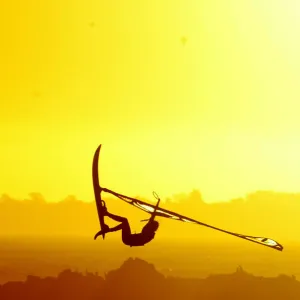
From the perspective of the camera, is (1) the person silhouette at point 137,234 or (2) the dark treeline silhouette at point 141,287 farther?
(2) the dark treeline silhouette at point 141,287

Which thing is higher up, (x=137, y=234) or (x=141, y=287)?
(x=141, y=287)

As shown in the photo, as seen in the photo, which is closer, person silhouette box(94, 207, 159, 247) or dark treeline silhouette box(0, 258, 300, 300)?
person silhouette box(94, 207, 159, 247)

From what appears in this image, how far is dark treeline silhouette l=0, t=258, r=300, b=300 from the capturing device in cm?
1780

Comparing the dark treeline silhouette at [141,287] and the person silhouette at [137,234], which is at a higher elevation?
the dark treeline silhouette at [141,287]

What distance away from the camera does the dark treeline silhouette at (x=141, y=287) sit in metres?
17.8

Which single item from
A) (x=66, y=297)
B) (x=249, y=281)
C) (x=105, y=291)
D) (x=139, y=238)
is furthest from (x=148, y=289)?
(x=139, y=238)

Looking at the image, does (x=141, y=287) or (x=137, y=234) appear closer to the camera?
(x=137, y=234)

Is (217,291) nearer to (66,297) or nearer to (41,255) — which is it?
(66,297)

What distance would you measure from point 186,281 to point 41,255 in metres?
23.7

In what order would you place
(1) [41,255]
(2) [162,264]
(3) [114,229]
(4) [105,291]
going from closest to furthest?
(3) [114,229], (4) [105,291], (1) [41,255], (2) [162,264]

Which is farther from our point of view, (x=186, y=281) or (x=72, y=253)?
(x=72, y=253)

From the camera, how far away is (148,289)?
17.8 m

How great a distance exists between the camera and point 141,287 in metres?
17.9

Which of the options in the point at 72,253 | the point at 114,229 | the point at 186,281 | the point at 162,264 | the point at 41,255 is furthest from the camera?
the point at 72,253
